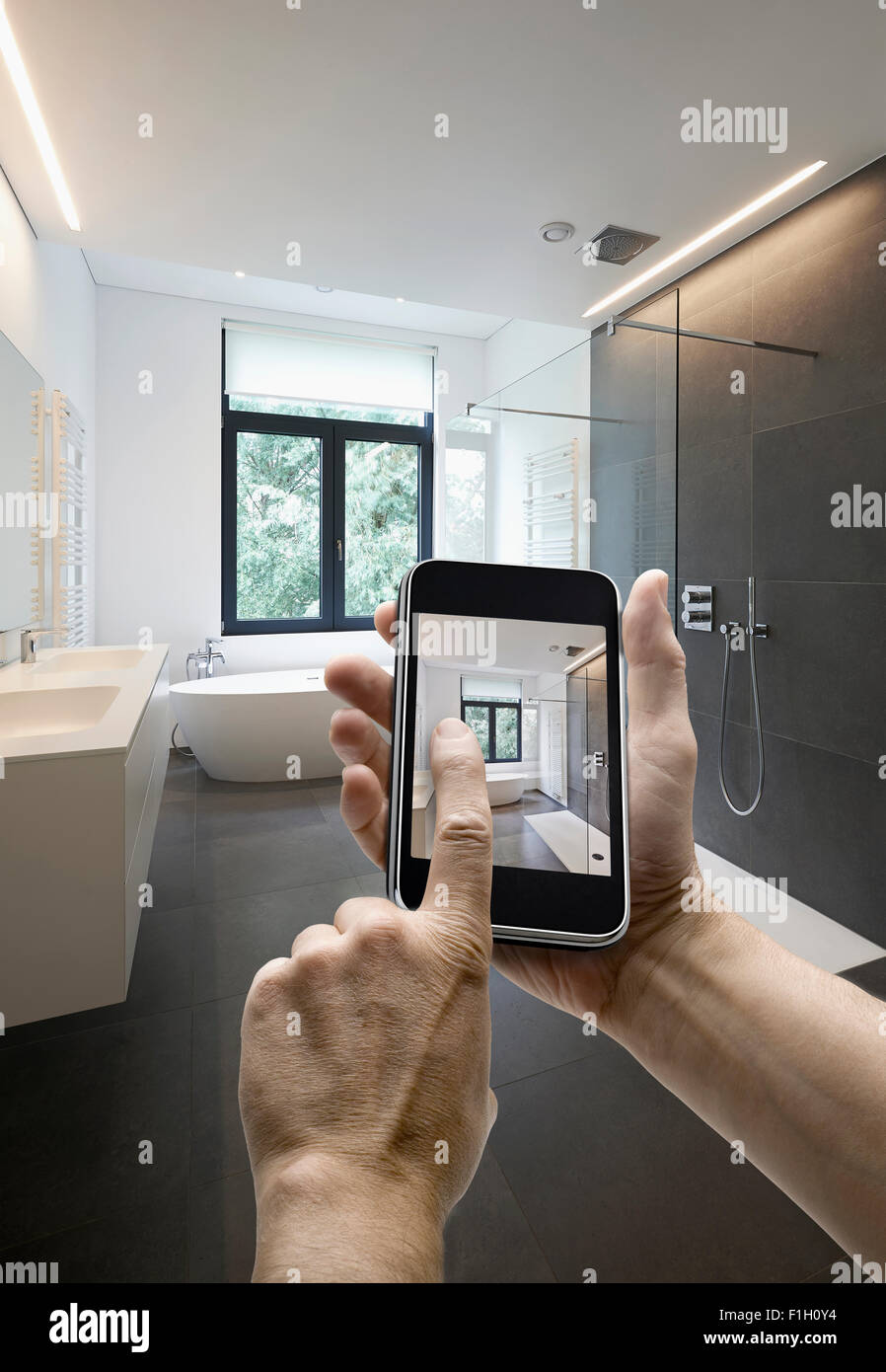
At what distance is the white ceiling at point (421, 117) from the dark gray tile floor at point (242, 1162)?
91.7 inches

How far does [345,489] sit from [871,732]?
11.7 ft

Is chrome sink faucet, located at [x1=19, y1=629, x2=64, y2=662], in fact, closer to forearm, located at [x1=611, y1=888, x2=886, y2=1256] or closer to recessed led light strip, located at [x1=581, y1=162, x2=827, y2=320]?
forearm, located at [x1=611, y1=888, x2=886, y2=1256]

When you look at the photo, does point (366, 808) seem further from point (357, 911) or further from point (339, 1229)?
point (339, 1229)

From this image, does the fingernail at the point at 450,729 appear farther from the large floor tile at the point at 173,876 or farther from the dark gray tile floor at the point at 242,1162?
the large floor tile at the point at 173,876

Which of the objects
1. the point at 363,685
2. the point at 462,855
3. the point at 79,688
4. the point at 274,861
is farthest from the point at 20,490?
the point at 462,855

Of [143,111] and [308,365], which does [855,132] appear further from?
[308,365]

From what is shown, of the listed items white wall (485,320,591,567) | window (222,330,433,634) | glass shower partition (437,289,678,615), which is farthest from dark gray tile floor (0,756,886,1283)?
window (222,330,433,634)

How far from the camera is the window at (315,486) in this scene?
14.3 feet

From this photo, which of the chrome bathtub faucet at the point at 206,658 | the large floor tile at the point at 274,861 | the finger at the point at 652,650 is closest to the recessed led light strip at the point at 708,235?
the finger at the point at 652,650

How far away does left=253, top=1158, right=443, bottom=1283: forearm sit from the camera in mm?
291

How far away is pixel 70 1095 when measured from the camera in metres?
1.48

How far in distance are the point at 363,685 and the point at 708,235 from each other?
2.54m

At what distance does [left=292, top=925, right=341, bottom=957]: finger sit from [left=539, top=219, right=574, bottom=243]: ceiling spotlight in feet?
8.47

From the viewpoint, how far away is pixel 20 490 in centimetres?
226
